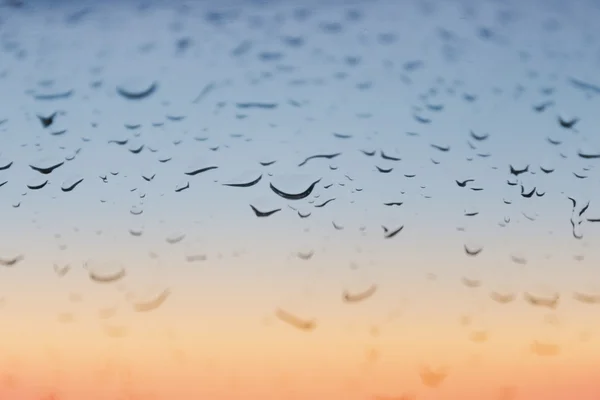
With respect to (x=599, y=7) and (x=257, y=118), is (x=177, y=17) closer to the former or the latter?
(x=257, y=118)

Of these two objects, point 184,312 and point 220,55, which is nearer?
point 184,312

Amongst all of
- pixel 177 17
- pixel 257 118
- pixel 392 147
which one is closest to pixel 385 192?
pixel 392 147

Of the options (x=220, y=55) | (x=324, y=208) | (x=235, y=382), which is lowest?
(x=235, y=382)

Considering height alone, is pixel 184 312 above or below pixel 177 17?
below

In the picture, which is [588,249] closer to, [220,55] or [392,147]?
[392,147]

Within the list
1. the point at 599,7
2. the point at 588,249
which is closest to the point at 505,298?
the point at 588,249

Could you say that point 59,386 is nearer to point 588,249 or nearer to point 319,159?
point 319,159

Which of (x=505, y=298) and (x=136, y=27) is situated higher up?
(x=136, y=27)

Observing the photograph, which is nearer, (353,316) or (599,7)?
(353,316)
